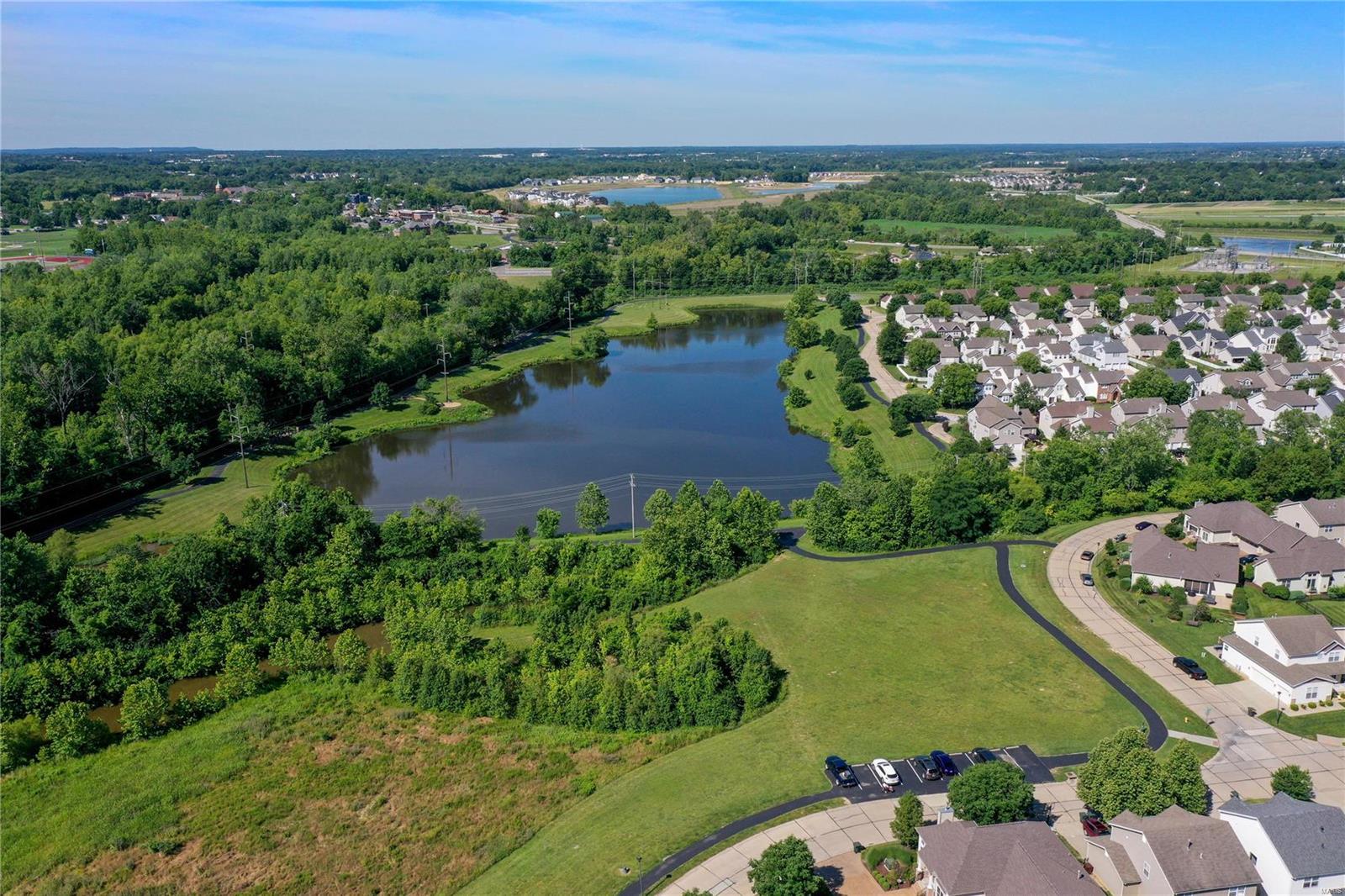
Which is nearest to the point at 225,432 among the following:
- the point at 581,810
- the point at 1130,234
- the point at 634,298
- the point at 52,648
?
the point at 52,648

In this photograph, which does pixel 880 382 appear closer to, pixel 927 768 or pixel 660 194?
pixel 927 768

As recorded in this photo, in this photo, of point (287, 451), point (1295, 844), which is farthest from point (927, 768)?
point (287, 451)

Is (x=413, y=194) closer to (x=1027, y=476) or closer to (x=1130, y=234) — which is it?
(x=1130, y=234)

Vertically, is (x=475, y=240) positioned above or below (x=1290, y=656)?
above

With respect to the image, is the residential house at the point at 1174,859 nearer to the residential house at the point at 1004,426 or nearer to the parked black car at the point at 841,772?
the parked black car at the point at 841,772

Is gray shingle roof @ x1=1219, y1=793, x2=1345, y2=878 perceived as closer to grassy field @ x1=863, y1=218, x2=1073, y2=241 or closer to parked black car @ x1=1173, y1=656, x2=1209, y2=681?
parked black car @ x1=1173, y1=656, x2=1209, y2=681

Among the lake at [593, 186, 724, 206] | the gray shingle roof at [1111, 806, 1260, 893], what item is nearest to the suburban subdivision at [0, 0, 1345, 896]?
the gray shingle roof at [1111, 806, 1260, 893]
